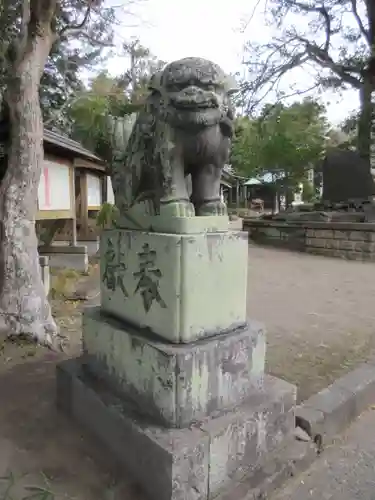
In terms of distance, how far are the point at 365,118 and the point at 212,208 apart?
38.2ft

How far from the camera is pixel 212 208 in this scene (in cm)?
217

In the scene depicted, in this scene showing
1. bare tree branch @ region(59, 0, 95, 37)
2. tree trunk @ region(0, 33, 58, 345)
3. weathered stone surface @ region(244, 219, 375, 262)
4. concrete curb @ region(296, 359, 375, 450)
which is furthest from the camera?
weathered stone surface @ region(244, 219, 375, 262)

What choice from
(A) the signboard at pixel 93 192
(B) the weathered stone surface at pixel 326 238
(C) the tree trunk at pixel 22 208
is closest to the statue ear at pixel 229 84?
(C) the tree trunk at pixel 22 208

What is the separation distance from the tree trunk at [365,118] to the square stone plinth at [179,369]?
1154cm

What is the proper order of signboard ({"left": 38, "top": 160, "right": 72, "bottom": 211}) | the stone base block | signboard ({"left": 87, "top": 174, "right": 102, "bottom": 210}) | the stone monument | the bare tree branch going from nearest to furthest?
1. the stone base block
2. the stone monument
3. the bare tree branch
4. signboard ({"left": 38, "top": 160, "right": 72, "bottom": 211})
5. signboard ({"left": 87, "top": 174, "right": 102, "bottom": 210})

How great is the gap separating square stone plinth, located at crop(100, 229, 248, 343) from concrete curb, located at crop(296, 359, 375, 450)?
2.73 ft

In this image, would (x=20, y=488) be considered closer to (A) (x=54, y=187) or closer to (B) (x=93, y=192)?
(A) (x=54, y=187)

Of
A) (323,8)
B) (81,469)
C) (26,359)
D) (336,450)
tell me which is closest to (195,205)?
(81,469)

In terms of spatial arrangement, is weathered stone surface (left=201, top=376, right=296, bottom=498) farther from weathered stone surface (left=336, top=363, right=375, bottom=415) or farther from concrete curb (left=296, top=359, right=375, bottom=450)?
weathered stone surface (left=336, top=363, right=375, bottom=415)

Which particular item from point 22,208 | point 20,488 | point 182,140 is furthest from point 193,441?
point 22,208

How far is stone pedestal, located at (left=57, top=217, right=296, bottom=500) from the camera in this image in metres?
1.87

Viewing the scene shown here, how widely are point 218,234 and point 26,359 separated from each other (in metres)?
2.56

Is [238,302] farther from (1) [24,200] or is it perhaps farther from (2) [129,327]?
(1) [24,200]

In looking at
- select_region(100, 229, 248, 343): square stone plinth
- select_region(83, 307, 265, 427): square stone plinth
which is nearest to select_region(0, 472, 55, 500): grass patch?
select_region(83, 307, 265, 427): square stone plinth
